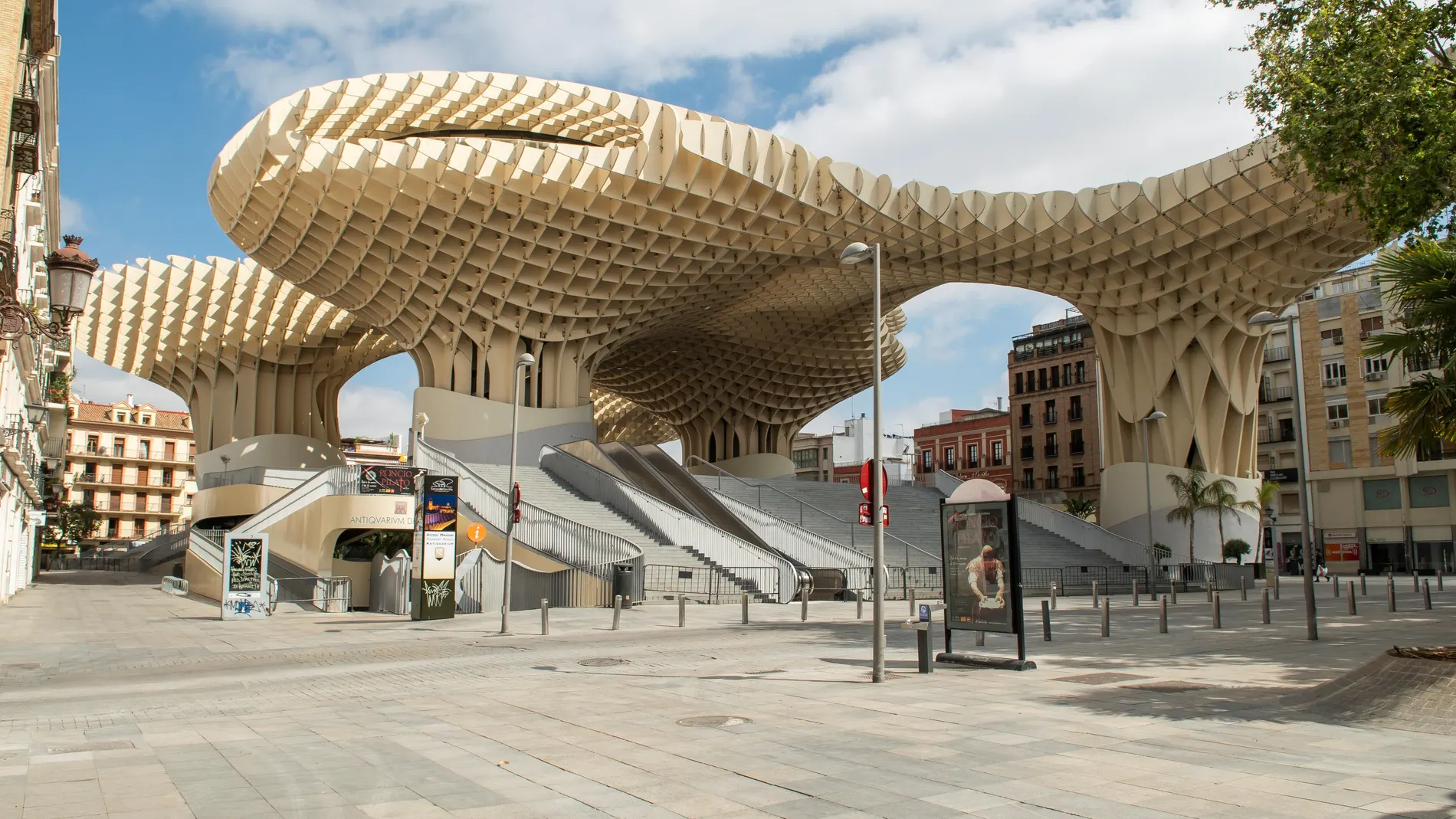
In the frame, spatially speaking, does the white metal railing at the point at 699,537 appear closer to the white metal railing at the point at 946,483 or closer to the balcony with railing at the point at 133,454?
the white metal railing at the point at 946,483

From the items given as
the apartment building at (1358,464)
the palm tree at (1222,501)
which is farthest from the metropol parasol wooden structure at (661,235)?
the apartment building at (1358,464)

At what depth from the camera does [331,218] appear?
3997cm

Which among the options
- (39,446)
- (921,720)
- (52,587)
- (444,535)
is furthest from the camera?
(52,587)

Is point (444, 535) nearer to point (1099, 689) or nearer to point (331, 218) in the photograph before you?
point (1099, 689)

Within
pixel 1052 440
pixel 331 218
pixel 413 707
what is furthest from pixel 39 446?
pixel 1052 440

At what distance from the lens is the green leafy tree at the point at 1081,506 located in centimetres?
6856

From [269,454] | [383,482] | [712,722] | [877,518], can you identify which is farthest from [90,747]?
[269,454]

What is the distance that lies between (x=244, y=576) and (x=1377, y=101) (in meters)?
25.1

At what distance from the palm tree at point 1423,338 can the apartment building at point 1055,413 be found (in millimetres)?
65957

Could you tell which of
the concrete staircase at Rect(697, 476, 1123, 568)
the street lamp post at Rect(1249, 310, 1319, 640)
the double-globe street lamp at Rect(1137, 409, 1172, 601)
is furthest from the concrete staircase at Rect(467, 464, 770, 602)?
the street lamp post at Rect(1249, 310, 1319, 640)

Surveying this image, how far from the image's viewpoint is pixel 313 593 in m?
31.3

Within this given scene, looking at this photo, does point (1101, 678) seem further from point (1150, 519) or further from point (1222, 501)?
point (1222, 501)

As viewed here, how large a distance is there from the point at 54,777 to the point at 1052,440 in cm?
7899

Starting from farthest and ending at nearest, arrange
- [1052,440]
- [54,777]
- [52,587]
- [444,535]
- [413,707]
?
1. [1052,440]
2. [52,587]
3. [444,535]
4. [413,707]
5. [54,777]
